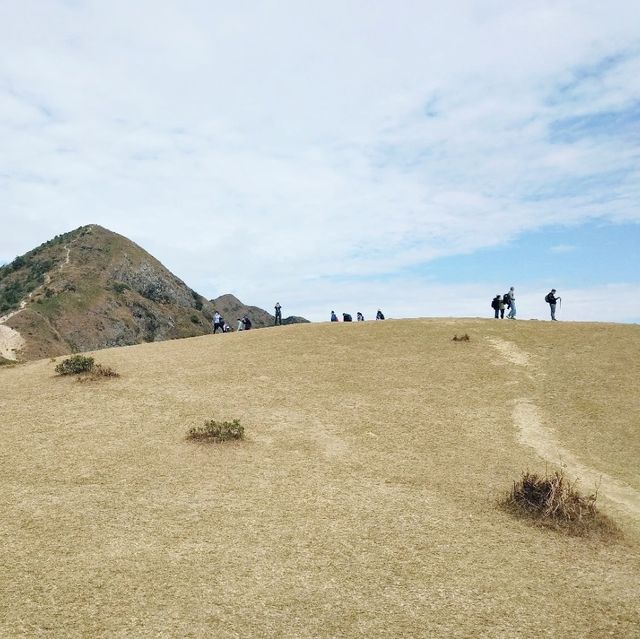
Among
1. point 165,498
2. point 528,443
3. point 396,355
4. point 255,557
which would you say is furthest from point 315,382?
point 255,557

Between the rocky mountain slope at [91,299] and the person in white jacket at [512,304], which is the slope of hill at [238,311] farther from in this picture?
the person in white jacket at [512,304]

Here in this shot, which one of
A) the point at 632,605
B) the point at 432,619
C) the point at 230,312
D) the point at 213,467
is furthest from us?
the point at 230,312

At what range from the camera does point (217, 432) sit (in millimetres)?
17031

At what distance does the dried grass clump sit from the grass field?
1.29 feet

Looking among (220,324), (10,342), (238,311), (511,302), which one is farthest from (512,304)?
(238,311)

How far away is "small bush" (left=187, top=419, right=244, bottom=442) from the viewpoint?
17.0 metres

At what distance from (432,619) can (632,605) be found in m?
3.43

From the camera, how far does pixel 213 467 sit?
15.0m

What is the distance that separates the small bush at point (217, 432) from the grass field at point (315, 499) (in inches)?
18.4

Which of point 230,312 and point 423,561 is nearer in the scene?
point 423,561

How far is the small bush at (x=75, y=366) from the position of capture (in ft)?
79.4

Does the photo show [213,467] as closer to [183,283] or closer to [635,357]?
[635,357]

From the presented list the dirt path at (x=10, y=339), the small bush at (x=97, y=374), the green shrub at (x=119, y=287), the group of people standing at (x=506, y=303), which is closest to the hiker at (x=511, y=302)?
the group of people standing at (x=506, y=303)

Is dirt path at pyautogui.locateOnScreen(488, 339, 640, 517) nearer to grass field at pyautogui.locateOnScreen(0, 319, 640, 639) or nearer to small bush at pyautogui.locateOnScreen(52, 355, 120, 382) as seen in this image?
grass field at pyautogui.locateOnScreen(0, 319, 640, 639)
